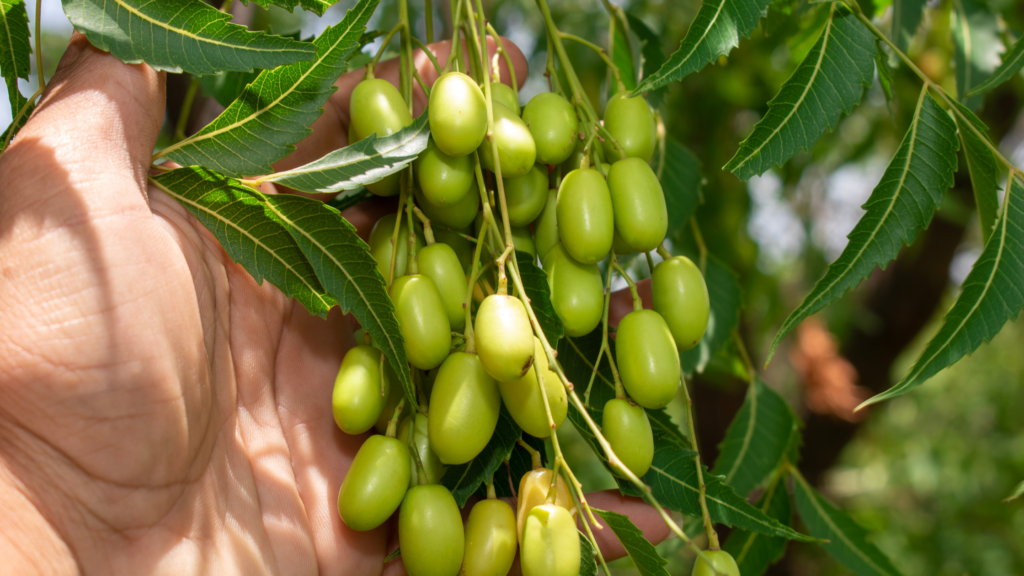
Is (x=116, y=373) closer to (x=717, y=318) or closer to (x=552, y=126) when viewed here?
(x=552, y=126)

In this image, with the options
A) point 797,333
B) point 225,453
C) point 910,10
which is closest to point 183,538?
point 225,453

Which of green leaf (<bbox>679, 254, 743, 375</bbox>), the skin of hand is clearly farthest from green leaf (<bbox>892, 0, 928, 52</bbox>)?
the skin of hand

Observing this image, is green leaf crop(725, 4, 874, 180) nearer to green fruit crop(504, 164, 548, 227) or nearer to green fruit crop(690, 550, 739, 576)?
green fruit crop(504, 164, 548, 227)

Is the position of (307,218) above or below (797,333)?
above

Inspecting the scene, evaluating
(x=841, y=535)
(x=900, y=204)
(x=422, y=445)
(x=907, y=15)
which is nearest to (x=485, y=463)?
(x=422, y=445)

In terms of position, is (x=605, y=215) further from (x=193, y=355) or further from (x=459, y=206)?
(x=193, y=355)
